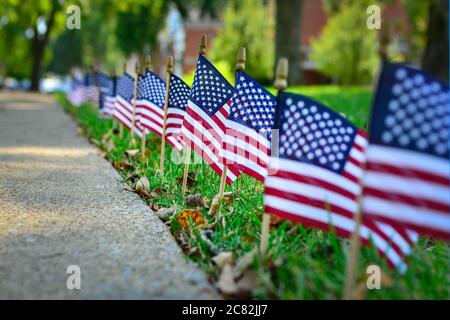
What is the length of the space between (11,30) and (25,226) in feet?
131

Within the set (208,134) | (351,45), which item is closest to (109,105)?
(208,134)

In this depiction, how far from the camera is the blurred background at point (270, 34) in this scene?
853 inches

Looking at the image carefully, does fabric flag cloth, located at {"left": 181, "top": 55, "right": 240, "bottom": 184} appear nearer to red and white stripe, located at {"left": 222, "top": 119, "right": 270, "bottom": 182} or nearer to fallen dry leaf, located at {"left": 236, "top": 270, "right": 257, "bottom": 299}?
red and white stripe, located at {"left": 222, "top": 119, "right": 270, "bottom": 182}

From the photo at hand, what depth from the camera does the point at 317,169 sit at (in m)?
3.82

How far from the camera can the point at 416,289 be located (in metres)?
3.46

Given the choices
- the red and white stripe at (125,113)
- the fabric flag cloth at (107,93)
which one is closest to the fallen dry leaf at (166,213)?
the red and white stripe at (125,113)

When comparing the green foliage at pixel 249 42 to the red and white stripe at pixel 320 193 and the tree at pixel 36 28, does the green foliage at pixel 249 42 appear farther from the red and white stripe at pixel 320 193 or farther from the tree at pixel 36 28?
the red and white stripe at pixel 320 193

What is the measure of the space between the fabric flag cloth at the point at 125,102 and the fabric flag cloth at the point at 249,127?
3932 millimetres

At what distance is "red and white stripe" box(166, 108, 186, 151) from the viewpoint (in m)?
6.57

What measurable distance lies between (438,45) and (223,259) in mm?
18955

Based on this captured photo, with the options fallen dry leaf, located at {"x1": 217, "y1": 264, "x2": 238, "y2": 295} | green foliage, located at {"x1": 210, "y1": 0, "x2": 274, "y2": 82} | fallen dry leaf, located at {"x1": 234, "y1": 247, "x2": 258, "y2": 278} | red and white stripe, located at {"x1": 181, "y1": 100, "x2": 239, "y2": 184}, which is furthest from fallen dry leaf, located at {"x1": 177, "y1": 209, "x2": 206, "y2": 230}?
green foliage, located at {"x1": 210, "y1": 0, "x2": 274, "y2": 82}

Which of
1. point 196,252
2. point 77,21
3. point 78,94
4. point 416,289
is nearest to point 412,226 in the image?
point 416,289
